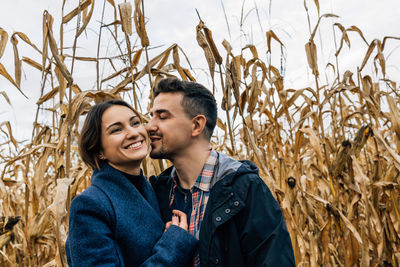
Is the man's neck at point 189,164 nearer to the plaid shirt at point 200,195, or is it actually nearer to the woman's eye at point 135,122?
the plaid shirt at point 200,195

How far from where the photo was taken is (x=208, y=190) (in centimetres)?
167

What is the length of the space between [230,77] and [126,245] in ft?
3.56

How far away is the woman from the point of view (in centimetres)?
134

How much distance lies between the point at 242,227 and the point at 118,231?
20.6 inches

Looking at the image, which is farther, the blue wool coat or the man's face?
the man's face

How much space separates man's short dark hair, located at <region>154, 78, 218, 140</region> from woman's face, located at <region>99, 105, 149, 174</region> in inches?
11.8

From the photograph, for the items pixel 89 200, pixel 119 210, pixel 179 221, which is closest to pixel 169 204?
pixel 179 221

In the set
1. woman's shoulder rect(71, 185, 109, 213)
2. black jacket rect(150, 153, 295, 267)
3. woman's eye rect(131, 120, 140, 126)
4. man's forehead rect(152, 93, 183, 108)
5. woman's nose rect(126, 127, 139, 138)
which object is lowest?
black jacket rect(150, 153, 295, 267)

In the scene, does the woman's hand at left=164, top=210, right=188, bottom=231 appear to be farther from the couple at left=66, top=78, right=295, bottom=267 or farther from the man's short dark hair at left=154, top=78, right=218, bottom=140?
the man's short dark hair at left=154, top=78, right=218, bottom=140

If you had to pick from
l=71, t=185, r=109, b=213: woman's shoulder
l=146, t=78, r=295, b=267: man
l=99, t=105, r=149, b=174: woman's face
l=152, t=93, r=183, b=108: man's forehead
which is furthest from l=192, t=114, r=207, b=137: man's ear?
l=71, t=185, r=109, b=213: woman's shoulder

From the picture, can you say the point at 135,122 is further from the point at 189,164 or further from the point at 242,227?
the point at 242,227

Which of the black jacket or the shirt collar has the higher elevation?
the shirt collar

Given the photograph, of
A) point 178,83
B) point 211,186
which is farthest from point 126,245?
point 178,83

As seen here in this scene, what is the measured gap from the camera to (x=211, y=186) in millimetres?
1681
